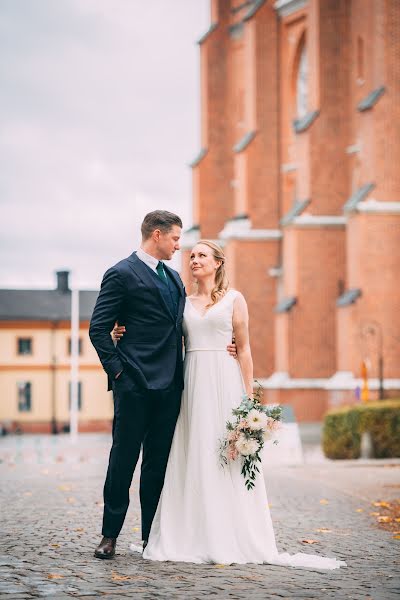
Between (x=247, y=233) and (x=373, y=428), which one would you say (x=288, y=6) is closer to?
(x=247, y=233)

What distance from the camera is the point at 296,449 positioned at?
22750 millimetres

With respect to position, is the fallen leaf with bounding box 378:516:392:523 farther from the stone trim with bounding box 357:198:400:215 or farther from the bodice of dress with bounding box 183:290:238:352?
the stone trim with bounding box 357:198:400:215

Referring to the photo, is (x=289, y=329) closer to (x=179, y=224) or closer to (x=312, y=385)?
(x=312, y=385)

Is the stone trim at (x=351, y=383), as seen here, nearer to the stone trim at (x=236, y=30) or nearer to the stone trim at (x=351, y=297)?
the stone trim at (x=351, y=297)

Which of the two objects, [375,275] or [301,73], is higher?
[301,73]

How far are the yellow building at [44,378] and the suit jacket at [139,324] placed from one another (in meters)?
70.8

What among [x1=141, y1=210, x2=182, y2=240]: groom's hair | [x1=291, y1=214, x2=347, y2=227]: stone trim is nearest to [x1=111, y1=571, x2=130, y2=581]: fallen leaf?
[x1=141, y1=210, x2=182, y2=240]: groom's hair

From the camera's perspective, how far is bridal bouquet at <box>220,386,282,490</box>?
26.2ft

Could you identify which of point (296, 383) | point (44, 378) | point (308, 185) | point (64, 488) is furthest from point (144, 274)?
point (44, 378)

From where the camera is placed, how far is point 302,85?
42469 millimetres

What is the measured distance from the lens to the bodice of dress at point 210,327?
8.24m

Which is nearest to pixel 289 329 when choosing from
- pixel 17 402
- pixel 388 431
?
pixel 388 431

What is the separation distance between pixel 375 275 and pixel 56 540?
25468mm

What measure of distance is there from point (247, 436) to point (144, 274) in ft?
4.03
